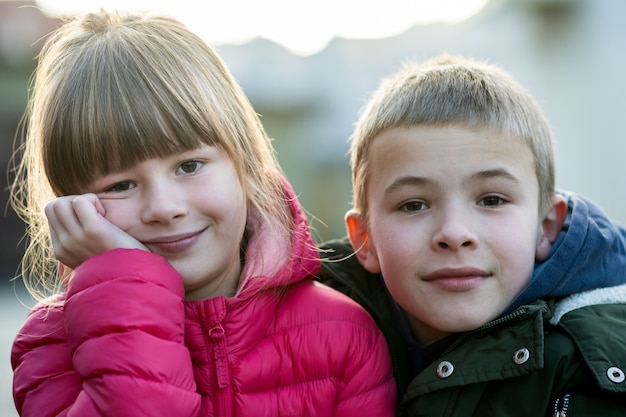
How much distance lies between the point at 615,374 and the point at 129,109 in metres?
1.32

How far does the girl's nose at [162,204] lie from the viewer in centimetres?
181

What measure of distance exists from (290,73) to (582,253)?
15.5 meters

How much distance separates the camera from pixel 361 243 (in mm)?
2279

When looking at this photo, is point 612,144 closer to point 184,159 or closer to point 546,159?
point 546,159

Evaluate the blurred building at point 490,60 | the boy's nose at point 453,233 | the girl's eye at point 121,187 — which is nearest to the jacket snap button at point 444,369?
the boy's nose at point 453,233

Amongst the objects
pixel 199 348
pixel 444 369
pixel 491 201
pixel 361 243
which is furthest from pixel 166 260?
pixel 491 201

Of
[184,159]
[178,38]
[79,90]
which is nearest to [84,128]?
[79,90]

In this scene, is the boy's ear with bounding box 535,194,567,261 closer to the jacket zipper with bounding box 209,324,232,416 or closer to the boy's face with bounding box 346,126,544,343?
the boy's face with bounding box 346,126,544,343

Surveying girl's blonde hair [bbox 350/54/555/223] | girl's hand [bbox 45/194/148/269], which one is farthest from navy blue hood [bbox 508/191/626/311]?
girl's hand [bbox 45/194/148/269]

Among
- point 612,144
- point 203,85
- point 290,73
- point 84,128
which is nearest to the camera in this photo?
point 84,128

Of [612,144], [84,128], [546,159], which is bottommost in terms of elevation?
[612,144]

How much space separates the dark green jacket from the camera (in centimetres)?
179

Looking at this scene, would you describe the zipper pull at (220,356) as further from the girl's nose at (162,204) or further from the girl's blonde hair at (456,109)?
the girl's blonde hair at (456,109)

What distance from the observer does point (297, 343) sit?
1984mm
